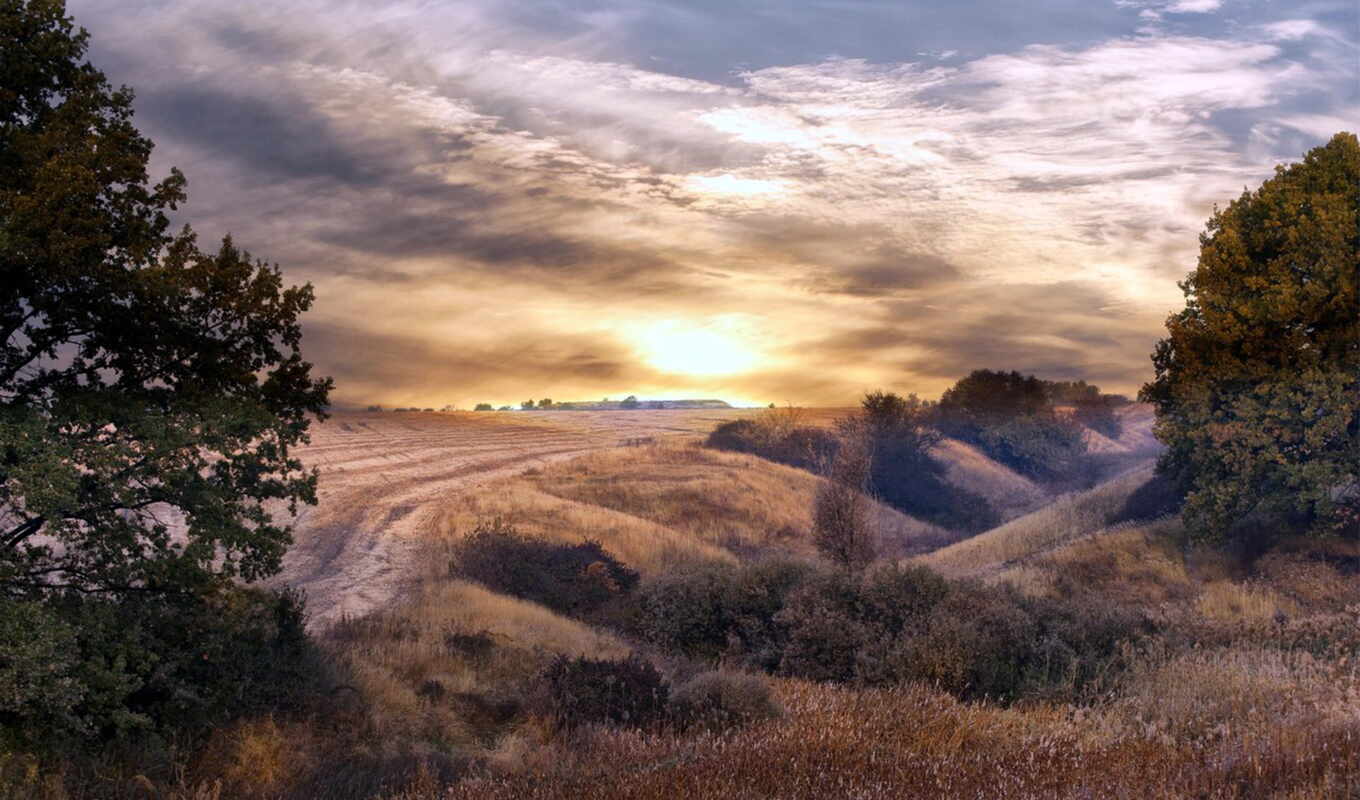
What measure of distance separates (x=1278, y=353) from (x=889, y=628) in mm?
16781

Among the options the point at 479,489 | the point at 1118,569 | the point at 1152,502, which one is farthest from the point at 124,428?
the point at 1152,502

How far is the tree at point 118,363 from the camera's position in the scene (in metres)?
9.56

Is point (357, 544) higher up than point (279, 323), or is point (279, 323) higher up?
point (279, 323)

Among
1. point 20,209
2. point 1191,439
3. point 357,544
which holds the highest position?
point 20,209

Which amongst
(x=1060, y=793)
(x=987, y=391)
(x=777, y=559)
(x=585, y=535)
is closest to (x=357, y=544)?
(x=585, y=535)

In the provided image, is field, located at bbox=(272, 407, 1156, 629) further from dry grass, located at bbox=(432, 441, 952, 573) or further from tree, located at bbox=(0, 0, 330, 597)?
tree, located at bbox=(0, 0, 330, 597)

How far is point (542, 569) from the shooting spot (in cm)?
2527

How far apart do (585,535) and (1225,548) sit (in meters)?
18.0

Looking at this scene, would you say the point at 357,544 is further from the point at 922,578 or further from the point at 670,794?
the point at 670,794

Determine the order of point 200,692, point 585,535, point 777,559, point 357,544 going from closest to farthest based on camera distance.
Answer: point 200,692 → point 777,559 → point 357,544 → point 585,535

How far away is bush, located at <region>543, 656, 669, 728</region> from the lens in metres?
11.0

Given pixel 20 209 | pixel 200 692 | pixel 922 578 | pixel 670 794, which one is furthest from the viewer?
pixel 922 578

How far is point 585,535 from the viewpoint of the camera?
28.2 m

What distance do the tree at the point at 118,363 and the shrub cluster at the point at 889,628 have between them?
790 cm
